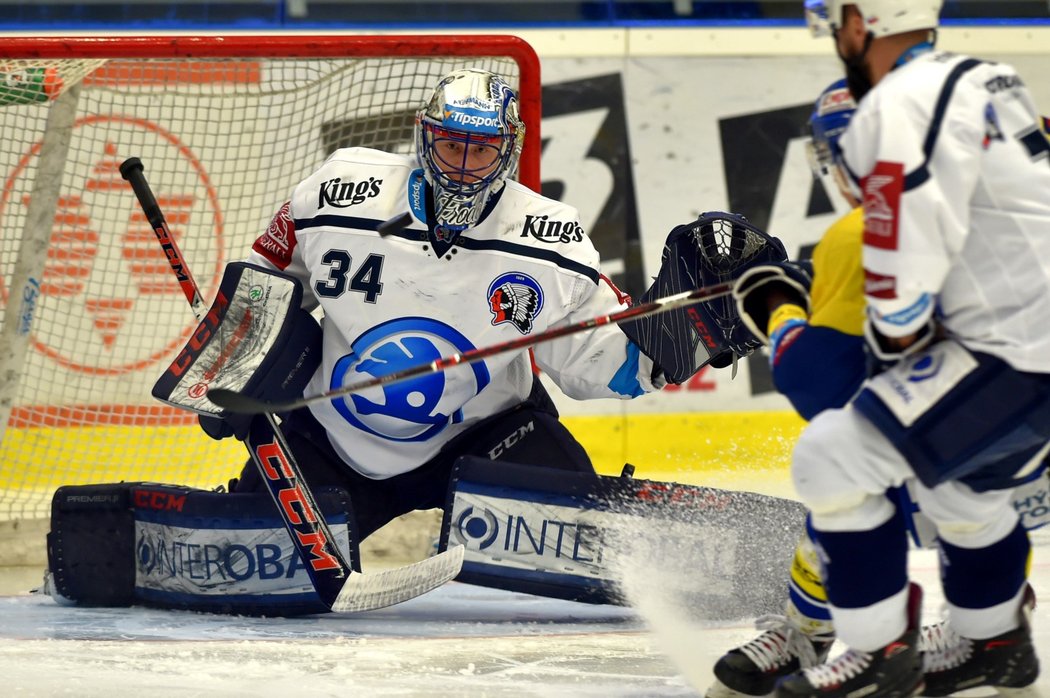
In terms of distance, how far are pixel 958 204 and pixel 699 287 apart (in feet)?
3.35

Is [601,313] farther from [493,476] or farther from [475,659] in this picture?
[475,659]

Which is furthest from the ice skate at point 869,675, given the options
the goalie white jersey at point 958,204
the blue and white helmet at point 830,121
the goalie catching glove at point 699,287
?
the goalie catching glove at point 699,287

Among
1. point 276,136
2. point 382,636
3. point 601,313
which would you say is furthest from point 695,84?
point 382,636

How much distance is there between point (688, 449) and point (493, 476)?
5.88 ft

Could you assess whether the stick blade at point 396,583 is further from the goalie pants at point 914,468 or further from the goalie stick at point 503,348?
the goalie pants at point 914,468

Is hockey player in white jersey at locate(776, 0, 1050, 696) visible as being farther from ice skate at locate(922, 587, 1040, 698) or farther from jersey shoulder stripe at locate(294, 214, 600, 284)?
jersey shoulder stripe at locate(294, 214, 600, 284)

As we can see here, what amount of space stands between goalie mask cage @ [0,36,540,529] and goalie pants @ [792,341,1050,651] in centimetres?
167

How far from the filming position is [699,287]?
2.65 metres

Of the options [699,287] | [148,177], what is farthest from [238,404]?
[148,177]

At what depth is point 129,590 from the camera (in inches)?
114

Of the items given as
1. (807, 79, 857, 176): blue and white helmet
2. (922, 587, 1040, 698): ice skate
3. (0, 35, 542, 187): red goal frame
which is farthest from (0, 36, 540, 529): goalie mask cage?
(922, 587, 1040, 698): ice skate

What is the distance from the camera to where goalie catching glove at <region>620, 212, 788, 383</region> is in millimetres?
2619

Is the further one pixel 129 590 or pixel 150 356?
pixel 150 356

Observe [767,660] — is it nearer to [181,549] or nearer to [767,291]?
[767,291]
